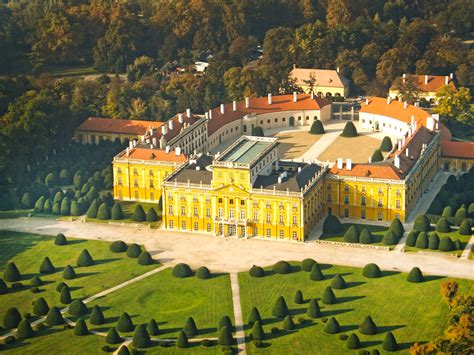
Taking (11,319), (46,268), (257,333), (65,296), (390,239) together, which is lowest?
(257,333)

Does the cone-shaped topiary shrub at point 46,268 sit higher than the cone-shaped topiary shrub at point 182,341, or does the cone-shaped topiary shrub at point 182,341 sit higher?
the cone-shaped topiary shrub at point 46,268

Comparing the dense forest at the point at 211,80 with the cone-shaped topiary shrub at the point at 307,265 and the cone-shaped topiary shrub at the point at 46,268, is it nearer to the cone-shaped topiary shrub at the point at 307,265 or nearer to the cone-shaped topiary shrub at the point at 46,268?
the cone-shaped topiary shrub at the point at 46,268

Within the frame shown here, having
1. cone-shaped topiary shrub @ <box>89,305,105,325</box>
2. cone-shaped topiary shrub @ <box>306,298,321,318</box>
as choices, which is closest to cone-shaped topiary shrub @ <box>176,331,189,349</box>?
cone-shaped topiary shrub @ <box>89,305,105,325</box>

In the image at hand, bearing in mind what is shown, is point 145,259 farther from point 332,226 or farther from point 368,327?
point 368,327

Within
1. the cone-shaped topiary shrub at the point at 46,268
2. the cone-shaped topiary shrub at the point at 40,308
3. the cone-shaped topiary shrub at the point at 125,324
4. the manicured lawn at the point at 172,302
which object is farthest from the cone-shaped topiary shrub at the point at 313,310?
the cone-shaped topiary shrub at the point at 46,268

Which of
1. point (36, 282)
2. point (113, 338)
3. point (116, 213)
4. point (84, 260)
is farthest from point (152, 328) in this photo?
point (116, 213)

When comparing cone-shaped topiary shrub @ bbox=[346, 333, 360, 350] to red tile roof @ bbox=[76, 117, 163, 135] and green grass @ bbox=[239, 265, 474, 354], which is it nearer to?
green grass @ bbox=[239, 265, 474, 354]

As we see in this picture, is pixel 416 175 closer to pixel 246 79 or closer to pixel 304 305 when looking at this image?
pixel 304 305
